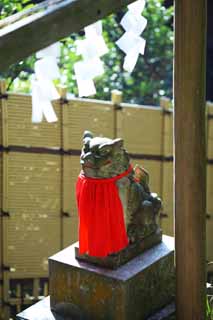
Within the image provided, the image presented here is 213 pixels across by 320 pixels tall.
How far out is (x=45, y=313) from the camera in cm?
317

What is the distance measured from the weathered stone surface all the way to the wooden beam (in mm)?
1424

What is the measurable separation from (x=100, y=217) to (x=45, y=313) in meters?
0.71

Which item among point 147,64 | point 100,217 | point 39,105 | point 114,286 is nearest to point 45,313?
point 114,286

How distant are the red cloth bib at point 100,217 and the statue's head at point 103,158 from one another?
37 mm

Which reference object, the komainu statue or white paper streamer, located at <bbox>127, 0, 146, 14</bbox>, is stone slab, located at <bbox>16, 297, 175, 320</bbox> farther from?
white paper streamer, located at <bbox>127, 0, 146, 14</bbox>

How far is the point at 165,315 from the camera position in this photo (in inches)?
126

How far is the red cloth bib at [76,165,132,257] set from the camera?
2.98 metres

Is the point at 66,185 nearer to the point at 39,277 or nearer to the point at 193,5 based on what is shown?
the point at 39,277

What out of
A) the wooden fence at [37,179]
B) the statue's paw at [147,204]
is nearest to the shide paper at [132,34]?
the statue's paw at [147,204]

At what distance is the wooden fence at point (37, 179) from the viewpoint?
17.0 feet

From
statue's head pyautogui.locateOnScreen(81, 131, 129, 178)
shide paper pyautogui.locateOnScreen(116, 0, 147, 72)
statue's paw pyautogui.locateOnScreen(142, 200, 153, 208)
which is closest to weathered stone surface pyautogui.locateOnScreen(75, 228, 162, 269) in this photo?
statue's paw pyautogui.locateOnScreen(142, 200, 153, 208)

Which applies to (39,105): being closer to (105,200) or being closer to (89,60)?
(89,60)

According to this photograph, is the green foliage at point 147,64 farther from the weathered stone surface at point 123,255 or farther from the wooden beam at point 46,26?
the wooden beam at point 46,26

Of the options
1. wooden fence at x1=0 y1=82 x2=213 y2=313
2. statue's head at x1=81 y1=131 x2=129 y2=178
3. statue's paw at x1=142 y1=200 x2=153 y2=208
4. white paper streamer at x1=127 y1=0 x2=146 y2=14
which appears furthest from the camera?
wooden fence at x1=0 y1=82 x2=213 y2=313
